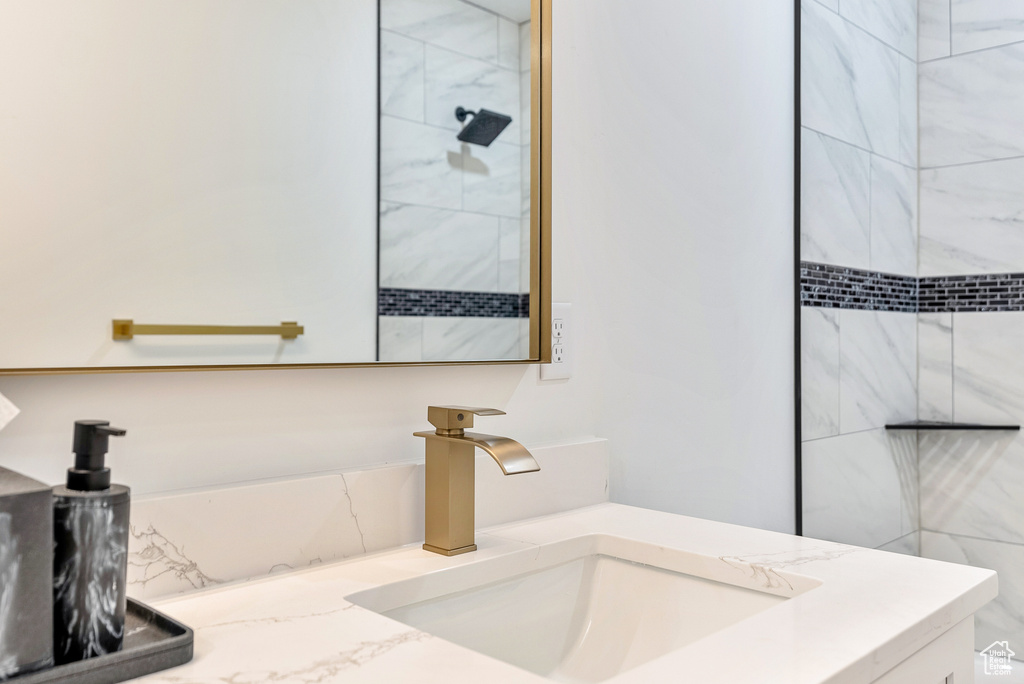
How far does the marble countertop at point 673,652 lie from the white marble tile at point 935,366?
1392 millimetres

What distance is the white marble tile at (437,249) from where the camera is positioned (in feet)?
3.28

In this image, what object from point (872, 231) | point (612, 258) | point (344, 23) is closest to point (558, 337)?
point (612, 258)

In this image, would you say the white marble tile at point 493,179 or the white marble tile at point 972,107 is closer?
the white marble tile at point 493,179

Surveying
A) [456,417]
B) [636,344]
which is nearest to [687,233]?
[636,344]

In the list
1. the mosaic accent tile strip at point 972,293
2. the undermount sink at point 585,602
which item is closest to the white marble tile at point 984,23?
the mosaic accent tile strip at point 972,293

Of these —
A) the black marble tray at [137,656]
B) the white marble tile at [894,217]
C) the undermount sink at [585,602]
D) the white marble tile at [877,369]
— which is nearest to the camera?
the black marble tray at [137,656]

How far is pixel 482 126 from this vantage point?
1118 mm

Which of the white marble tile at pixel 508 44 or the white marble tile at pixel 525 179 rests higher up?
the white marble tile at pixel 508 44

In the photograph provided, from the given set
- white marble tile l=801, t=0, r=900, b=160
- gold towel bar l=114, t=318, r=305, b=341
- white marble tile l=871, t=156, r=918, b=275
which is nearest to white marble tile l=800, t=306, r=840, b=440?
white marble tile l=871, t=156, r=918, b=275

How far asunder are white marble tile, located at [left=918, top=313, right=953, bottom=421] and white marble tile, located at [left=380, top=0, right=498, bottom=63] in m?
1.63

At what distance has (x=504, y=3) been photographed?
1143mm

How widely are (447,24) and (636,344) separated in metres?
0.60

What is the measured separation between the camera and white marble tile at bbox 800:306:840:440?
174cm

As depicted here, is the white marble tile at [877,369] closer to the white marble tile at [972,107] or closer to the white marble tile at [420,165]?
the white marble tile at [972,107]
